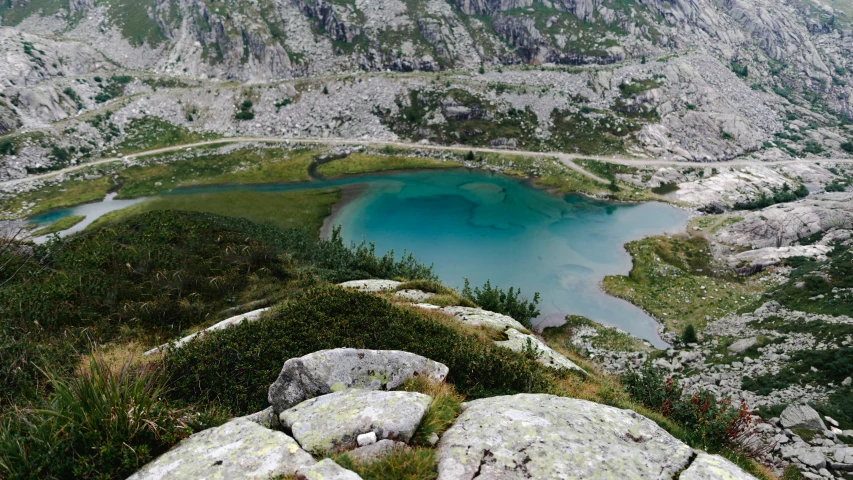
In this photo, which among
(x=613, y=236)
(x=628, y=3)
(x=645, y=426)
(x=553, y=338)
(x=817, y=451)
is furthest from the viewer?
(x=628, y=3)

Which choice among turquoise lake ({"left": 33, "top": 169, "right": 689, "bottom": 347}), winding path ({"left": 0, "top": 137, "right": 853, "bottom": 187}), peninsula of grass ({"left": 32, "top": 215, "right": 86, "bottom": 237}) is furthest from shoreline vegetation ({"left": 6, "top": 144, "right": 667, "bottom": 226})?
peninsula of grass ({"left": 32, "top": 215, "right": 86, "bottom": 237})

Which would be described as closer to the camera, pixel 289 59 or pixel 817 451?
pixel 817 451

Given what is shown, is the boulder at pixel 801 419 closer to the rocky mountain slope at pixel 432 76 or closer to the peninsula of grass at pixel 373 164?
the peninsula of grass at pixel 373 164

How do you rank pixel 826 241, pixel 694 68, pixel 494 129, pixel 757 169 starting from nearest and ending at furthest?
1. pixel 826 241
2. pixel 757 169
3. pixel 494 129
4. pixel 694 68

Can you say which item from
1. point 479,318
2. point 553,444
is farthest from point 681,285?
point 553,444

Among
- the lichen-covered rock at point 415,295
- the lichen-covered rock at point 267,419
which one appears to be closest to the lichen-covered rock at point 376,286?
the lichen-covered rock at point 415,295

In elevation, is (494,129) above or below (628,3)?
below

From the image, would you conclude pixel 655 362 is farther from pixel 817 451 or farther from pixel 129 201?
pixel 129 201

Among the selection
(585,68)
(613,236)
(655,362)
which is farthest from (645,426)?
(585,68)
